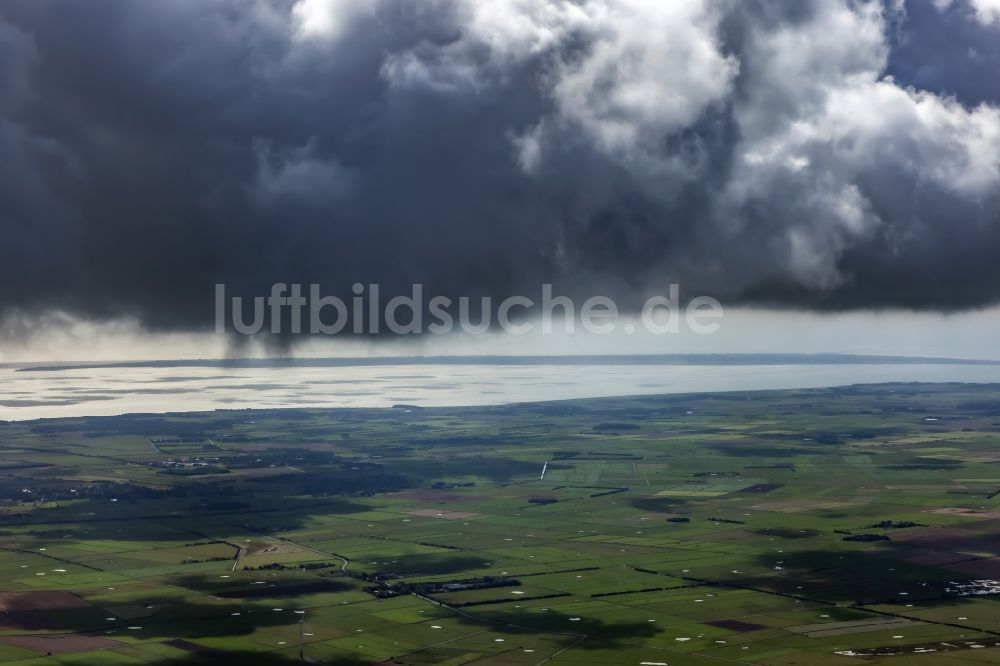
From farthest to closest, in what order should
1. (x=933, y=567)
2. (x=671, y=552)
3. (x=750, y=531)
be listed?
(x=750, y=531), (x=671, y=552), (x=933, y=567)

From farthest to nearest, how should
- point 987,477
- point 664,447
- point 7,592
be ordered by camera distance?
point 664,447, point 987,477, point 7,592

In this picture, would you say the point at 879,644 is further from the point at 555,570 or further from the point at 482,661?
the point at 555,570

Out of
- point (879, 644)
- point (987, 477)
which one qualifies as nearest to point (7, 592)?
point (879, 644)

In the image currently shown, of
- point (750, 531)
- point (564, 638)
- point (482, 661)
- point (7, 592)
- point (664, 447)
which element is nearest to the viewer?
point (482, 661)

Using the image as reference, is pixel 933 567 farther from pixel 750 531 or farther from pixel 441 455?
pixel 441 455

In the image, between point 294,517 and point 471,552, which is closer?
point 471,552

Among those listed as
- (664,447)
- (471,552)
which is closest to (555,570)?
(471,552)
